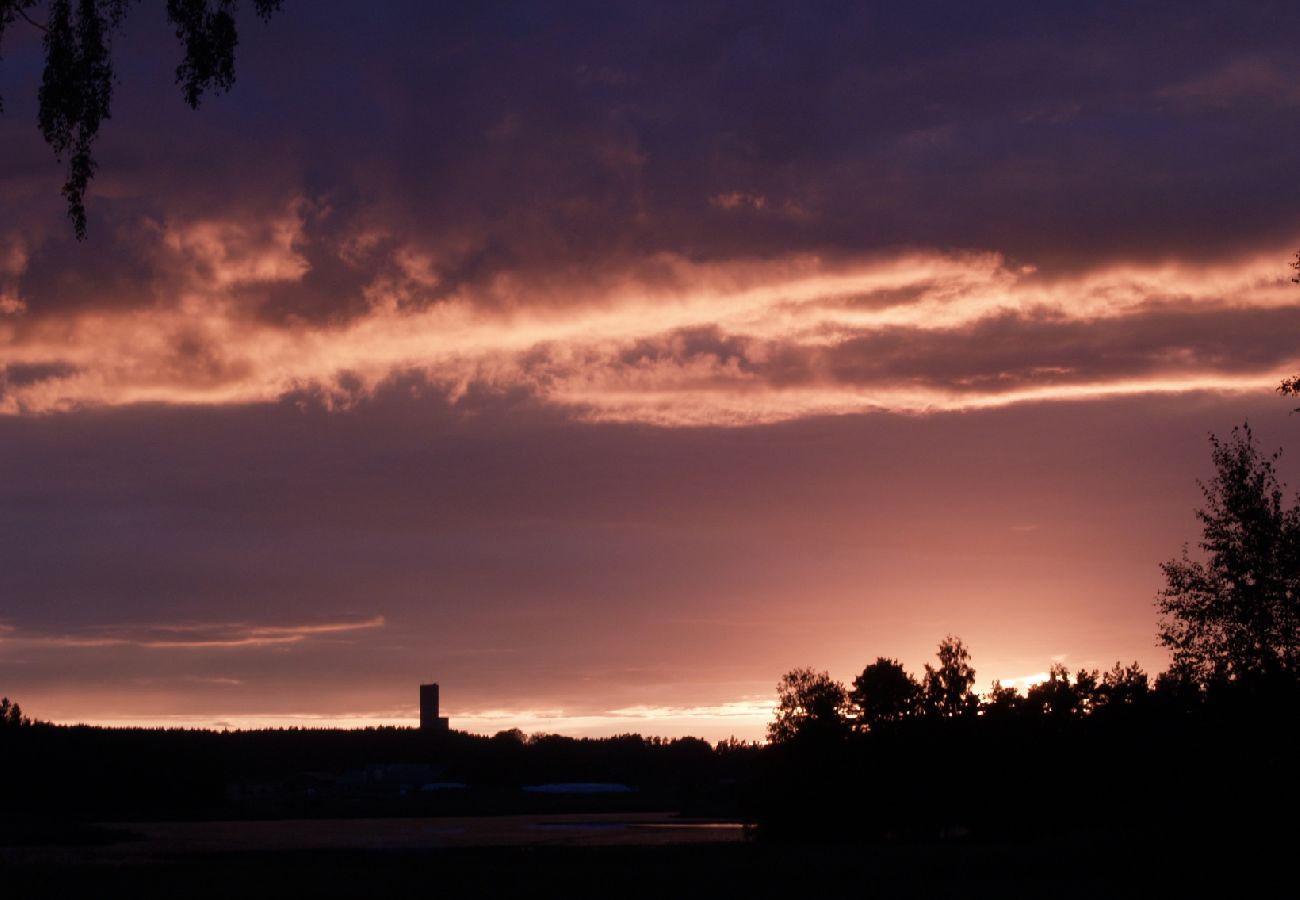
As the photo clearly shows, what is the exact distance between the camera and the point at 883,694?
4471 inches

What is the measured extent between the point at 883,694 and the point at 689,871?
57118 mm

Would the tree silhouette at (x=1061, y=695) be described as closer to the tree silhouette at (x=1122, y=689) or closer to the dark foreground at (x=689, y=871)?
the tree silhouette at (x=1122, y=689)

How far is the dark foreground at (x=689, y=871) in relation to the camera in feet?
151

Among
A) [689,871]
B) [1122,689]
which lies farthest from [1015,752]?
[689,871]

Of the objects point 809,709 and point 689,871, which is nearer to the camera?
point 689,871

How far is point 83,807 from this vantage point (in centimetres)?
17775

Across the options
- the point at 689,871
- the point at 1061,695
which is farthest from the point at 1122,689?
the point at 689,871

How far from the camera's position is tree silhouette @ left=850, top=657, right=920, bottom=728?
11144cm

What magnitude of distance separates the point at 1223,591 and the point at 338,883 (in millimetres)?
35549

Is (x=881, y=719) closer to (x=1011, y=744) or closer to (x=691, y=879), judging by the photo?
(x=1011, y=744)

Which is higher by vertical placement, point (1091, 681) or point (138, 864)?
point (1091, 681)

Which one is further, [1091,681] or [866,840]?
[1091,681]

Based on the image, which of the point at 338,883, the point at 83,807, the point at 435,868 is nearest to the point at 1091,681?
the point at 435,868

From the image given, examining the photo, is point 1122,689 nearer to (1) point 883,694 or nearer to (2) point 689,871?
(1) point 883,694
